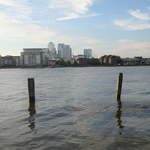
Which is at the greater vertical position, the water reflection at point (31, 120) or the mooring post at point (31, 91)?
the mooring post at point (31, 91)

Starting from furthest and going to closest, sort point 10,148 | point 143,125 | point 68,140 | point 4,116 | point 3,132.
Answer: point 4,116, point 143,125, point 3,132, point 68,140, point 10,148

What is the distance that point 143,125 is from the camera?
14156mm

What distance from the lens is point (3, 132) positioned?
13281 mm

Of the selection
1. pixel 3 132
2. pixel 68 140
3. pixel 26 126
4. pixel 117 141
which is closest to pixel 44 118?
pixel 26 126

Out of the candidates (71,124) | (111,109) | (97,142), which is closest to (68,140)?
(97,142)

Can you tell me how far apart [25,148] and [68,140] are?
189 cm

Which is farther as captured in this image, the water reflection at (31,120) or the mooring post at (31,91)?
the mooring post at (31,91)

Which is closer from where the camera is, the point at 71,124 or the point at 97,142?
the point at 97,142

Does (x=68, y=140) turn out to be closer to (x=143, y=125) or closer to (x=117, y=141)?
(x=117, y=141)

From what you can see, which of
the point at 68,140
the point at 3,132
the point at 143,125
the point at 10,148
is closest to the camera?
the point at 10,148

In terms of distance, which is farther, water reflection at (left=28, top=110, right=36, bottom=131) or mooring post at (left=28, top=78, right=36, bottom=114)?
mooring post at (left=28, top=78, right=36, bottom=114)

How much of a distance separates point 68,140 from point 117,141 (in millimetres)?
2071

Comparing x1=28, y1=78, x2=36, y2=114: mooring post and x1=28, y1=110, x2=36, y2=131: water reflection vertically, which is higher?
x1=28, y1=78, x2=36, y2=114: mooring post

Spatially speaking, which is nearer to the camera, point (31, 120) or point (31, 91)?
point (31, 120)
